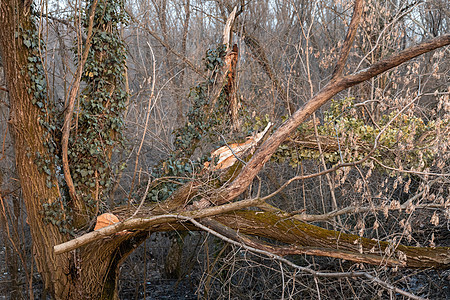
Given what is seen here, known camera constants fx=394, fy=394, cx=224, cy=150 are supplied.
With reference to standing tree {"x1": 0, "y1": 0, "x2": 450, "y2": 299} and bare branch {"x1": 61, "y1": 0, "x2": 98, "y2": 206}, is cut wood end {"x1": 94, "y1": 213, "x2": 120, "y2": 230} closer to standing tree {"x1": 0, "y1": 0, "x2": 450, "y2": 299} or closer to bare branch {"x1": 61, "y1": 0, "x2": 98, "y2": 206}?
standing tree {"x1": 0, "y1": 0, "x2": 450, "y2": 299}

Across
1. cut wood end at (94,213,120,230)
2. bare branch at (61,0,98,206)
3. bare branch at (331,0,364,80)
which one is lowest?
cut wood end at (94,213,120,230)

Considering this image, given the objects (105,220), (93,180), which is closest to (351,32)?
(105,220)

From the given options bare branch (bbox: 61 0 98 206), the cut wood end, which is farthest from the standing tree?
the cut wood end

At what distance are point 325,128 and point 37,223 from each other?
4.14 metres

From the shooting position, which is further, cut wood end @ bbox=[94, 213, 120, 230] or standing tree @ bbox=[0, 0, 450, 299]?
cut wood end @ bbox=[94, 213, 120, 230]

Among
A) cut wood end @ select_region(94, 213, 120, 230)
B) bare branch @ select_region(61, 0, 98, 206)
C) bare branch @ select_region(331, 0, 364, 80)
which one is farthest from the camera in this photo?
cut wood end @ select_region(94, 213, 120, 230)

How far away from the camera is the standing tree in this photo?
4352mm

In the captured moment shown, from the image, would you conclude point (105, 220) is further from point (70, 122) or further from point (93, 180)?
point (70, 122)

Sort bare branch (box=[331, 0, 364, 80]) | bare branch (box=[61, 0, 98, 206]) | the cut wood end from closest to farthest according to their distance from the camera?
bare branch (box=[331, 0, 364, 80]) → bare branch (box=[61, 0, 98, 206]) → the cut wood end

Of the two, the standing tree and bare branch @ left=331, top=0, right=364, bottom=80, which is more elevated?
bare branch @ left=331, top=0, right=364, bottom=80

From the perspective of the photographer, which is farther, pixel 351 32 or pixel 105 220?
pixel 105 220

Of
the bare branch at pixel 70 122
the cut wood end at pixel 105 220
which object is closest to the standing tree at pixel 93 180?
the bare branch at pixel 70 122

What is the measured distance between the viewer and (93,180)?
16.5ft

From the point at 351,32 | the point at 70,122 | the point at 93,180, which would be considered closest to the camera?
the point at 351,32
